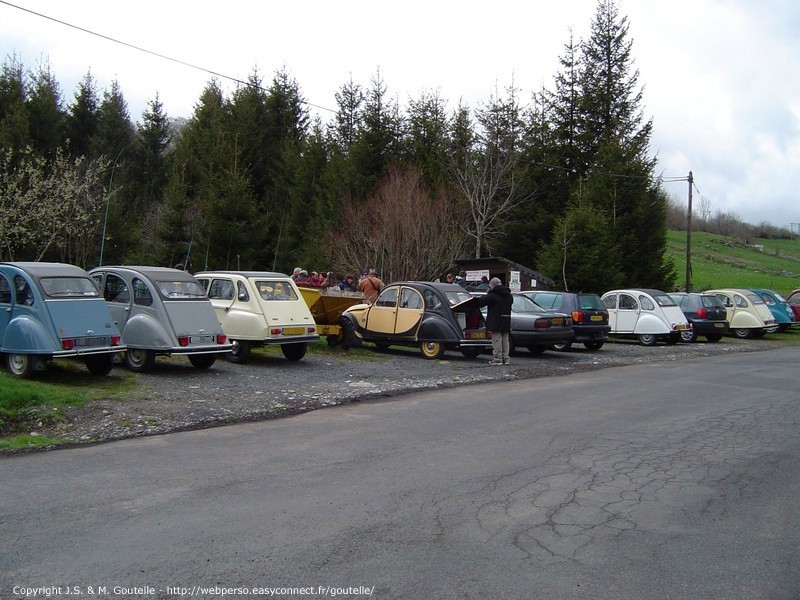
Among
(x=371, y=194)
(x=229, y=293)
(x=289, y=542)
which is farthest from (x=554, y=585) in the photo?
(x=371, y=194)

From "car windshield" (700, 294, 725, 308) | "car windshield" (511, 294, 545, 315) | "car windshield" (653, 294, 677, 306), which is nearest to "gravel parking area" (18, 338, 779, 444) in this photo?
"car windshield" (511, 294, 545, 315)

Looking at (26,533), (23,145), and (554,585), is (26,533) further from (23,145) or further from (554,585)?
(23,145)

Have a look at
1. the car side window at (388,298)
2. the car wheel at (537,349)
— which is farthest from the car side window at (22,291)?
the car wheel at (537,349)

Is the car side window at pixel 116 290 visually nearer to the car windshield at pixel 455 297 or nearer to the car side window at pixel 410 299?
the car side window at pixel 410 299

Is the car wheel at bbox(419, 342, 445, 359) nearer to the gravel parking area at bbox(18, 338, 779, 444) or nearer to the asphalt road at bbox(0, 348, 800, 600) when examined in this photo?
the gravel parking area at bbox(18, 338, 779, 444)

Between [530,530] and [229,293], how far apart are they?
11463 millimetres

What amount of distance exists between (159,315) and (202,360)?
152 centimetres

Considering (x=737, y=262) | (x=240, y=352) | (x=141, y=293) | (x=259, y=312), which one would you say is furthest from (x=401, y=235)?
(x=737, y=262)

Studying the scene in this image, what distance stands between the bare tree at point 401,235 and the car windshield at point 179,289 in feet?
55.2

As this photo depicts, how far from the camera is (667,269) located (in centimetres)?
4066

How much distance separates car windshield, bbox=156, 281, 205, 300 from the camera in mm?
13297

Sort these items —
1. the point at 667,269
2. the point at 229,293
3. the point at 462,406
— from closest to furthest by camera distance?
the point at 462,406, the point at 229,293, the point at 667,269

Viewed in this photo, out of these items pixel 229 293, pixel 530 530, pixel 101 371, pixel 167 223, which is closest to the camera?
pixel 530 530

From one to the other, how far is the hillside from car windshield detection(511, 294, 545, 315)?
3935cm
